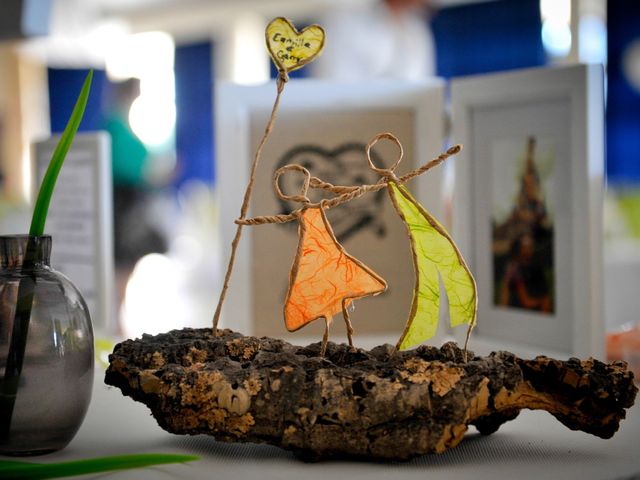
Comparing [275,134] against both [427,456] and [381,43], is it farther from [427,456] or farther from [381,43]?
[381,43]

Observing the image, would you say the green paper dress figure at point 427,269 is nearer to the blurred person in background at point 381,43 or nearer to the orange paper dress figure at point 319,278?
the orange paper dress figure at point 319,278

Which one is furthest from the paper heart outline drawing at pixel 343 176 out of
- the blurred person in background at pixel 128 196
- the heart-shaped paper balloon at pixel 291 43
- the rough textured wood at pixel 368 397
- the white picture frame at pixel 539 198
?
the blurred person in background at pixel 128 196

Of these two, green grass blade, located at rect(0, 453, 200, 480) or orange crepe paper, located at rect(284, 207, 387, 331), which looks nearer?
green grass blade, located at rect(0, 453, 200, 480)

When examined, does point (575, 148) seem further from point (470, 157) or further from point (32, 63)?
point (32, 63)

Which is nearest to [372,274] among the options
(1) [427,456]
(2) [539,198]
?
(1) [427,456]

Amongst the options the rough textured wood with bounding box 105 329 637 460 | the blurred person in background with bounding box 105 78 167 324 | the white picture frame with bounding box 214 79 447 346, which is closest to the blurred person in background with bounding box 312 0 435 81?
the blurred person in background with bounding box 105 78 167 324

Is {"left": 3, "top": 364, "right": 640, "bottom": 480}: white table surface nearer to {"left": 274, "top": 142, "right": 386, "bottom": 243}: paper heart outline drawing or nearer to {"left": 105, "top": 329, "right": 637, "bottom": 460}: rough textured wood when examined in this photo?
{"left": 105, "top": 329, "right": 637, "bottom": 460}: rough textured wood

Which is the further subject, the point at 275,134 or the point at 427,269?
the point at 275,134
